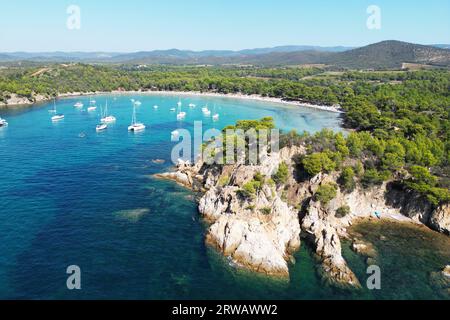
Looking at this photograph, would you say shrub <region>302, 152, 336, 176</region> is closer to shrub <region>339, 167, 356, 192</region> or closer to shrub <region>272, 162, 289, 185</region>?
shrub <region>339, 167, 356, 192</region>

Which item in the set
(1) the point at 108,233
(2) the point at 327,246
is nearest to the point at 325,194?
(2) the point at 327,246

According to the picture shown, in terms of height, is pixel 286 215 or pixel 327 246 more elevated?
pixel 286 215

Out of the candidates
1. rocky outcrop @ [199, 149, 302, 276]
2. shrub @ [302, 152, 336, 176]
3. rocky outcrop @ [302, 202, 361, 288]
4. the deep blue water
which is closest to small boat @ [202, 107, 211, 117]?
the deep blue water

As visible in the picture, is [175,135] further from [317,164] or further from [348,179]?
[348,179]

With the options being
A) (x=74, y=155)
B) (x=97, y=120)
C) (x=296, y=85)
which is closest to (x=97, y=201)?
(x=74, y=155)

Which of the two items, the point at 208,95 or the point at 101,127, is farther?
the point at 208,95

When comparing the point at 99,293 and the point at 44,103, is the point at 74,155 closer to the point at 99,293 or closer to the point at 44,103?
the point at 99,293
